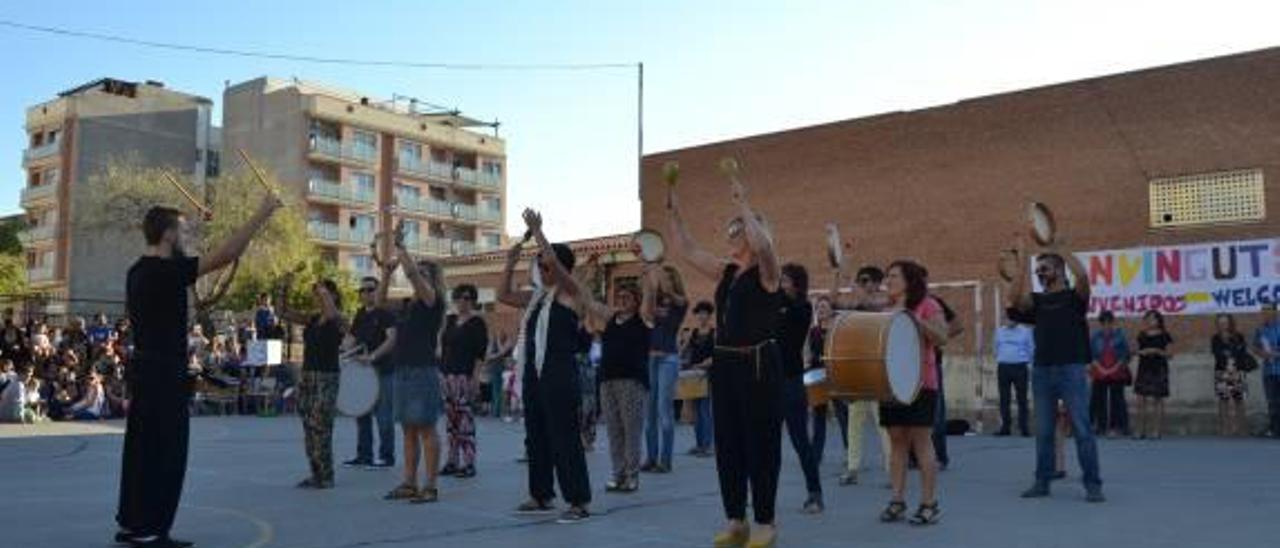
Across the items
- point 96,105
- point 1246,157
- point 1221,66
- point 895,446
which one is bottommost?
point 895,446

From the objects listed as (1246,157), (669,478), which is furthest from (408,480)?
(1246,157)

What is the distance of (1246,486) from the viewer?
35.3ft

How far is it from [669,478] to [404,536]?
4291 mm

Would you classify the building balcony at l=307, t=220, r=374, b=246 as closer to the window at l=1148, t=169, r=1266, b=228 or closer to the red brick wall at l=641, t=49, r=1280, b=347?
the red brick wall at l=641, t=49, r=1280, b=347

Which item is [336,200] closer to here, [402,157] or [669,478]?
[402,157]

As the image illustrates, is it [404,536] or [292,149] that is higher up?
[292,149]

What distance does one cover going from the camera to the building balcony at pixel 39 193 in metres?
75.0

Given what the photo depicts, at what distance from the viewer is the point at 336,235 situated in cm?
7612

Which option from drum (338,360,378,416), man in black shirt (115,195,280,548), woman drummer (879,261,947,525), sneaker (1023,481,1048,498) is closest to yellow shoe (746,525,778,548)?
woman drummer (879,261,947,525)

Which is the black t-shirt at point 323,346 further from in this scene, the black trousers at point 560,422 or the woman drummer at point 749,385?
the woman drummer at point 749,385

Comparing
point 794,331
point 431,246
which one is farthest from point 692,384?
point 431,246

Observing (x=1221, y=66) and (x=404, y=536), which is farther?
(x=1221, y=66)

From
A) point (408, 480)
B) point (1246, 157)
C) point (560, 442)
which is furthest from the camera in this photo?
point (1246, 157)

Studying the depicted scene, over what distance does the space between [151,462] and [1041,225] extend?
265 inches
